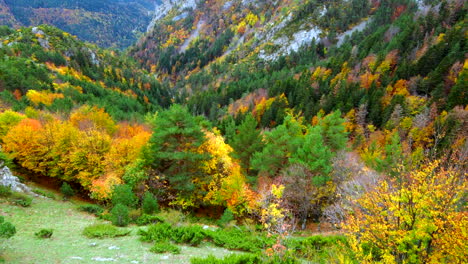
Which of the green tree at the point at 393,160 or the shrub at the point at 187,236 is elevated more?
the shrub at the point at 187,236

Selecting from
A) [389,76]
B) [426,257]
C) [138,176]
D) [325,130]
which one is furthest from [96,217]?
[389,76]

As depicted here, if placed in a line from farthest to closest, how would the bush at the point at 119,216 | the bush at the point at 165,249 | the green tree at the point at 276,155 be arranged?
the green tree at the point at 276,155 < the bush at the point at 119,216 < the bush at the point at 165,249

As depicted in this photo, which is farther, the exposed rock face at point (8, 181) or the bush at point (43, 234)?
the exposed rock face at point (8, 181)

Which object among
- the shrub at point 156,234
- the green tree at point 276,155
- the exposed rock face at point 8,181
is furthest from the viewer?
the green tree at point 276,155

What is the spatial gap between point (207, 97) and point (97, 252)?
131049 mm

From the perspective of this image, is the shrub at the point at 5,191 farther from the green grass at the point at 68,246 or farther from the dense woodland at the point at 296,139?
the dense woodland at the point at 296,139

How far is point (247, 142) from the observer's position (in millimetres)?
41344

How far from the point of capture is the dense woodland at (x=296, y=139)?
37.4 ft

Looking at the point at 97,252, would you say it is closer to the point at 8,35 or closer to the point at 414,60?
the point at 414,60

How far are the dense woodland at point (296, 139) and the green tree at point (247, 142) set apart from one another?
21cm

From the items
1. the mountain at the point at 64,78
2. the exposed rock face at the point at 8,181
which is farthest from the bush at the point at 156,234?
the mountain at the point at 64,78

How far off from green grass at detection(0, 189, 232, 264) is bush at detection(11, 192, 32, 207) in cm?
77

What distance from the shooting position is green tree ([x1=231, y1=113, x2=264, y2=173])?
135 feet

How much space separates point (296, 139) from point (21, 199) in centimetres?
2845
